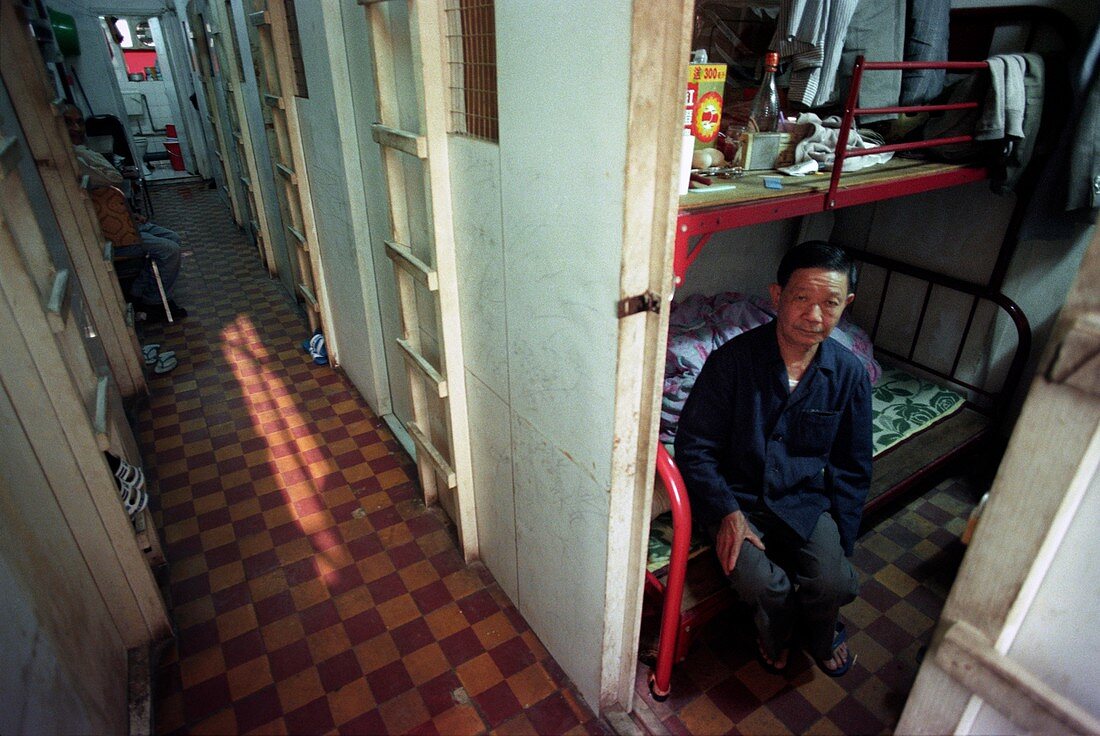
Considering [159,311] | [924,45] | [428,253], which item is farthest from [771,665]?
[159,311]

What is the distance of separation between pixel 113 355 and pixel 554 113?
4.20 metres

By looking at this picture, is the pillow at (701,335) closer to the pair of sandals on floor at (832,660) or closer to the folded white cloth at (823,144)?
the folded white cloth at (823,144)

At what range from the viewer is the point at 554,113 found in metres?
1.66

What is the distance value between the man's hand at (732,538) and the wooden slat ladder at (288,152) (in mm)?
3677

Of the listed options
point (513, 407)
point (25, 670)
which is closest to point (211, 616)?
point (25, 670)

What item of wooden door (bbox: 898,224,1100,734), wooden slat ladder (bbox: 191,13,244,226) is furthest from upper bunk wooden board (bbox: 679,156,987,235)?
wooden slat ladder (bbox: 191,13,244,226)

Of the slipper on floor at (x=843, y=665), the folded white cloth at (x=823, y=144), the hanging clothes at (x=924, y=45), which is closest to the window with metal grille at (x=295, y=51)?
the folded white cloth at (x=823, y=144)

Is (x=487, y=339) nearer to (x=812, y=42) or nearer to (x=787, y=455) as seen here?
(x=787, y=455)

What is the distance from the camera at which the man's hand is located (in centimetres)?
232

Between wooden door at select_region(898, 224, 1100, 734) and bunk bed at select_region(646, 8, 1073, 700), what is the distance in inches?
41.6

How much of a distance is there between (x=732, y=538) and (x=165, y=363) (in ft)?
15.6

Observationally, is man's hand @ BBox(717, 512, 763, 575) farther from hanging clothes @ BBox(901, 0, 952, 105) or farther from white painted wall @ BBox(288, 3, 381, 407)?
white painted wall @ BBox(288, 3, 381, 407)

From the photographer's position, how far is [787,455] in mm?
2402

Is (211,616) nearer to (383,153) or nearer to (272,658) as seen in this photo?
(272,658)
